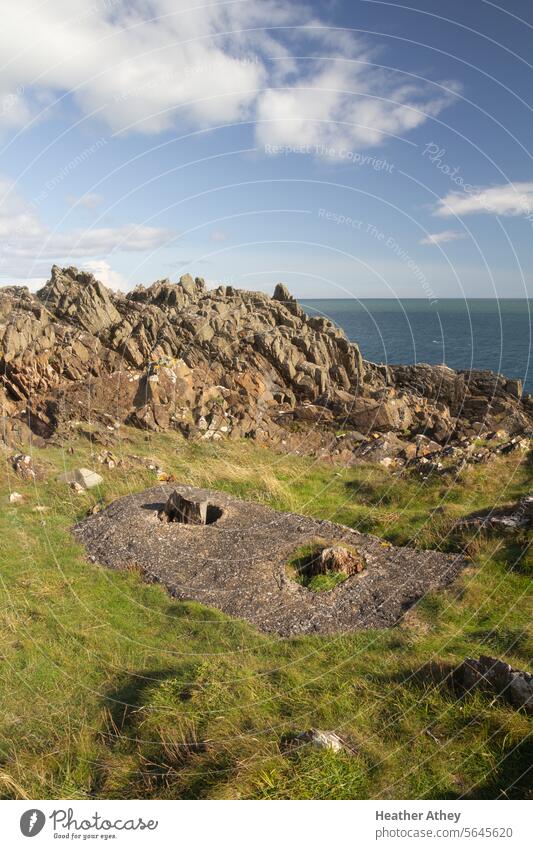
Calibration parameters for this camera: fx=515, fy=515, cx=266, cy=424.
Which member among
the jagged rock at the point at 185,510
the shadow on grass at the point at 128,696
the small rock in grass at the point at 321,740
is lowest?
the shadow on grass at the point at 128,696

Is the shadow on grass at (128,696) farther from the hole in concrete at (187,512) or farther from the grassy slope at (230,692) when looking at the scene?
the hole in concrete at (187,512)

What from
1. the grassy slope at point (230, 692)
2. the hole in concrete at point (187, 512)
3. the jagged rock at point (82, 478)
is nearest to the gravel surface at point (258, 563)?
the hole in concrete at point (187, 512)

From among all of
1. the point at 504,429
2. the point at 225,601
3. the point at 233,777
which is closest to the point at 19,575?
the point at 225,601

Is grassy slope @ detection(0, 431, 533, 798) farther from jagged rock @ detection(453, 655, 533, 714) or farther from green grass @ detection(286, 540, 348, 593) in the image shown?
green grass @ detection(286, 540, 348, 593)

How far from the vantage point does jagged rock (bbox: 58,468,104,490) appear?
71.3 feet

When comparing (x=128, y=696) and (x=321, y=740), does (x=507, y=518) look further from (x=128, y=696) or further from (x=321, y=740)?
(x=128, y=696)

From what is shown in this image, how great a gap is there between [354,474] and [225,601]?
1278 cm

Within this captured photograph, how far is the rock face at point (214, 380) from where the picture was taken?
99.3 feet

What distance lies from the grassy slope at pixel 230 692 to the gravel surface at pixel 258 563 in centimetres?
61

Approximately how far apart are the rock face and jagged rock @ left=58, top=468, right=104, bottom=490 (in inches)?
233

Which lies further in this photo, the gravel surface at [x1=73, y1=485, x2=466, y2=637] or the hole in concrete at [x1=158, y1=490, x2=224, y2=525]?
the hole in concrete at [x1=158, y1=490, x2=224, y2=525]

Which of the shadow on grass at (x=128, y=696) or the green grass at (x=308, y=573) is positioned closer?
the shadow on grass at (x=128, y=696)

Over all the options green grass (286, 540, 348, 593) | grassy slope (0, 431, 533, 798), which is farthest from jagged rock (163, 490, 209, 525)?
green grass (286, 540, 348, 593)

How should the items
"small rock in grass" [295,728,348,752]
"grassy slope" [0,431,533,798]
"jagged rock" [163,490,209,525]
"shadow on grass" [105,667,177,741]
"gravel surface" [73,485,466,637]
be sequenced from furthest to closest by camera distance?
"jagged rock" [163,490,209,525]
"gravel surface" [73,485,466,637]
"shadow on grass" [105,667,177,741]
"small rock in grass" [295,728,348,752]
"grassy slope" [0,431,533,798]
